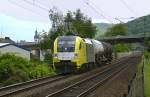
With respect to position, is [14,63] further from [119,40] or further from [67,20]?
[119,40]

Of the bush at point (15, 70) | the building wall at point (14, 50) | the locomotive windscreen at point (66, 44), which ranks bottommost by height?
the bush at point (15, 70)

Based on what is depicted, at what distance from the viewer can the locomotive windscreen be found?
120ft

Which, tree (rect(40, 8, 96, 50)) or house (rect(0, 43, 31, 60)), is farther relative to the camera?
tree (rect(40, 8, 96, 50))

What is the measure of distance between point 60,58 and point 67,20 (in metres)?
33.3

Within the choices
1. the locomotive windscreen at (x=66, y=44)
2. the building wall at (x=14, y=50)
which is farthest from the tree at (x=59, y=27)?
the locomotive windscreen at (x=66, y=44)

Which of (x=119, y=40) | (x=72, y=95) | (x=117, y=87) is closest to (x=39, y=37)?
(x=117, y=87)

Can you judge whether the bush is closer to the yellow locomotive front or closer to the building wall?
the yellow locomotive front

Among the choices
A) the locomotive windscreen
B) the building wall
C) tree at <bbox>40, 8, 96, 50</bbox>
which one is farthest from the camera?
tree at <bbox>40, 8, 96, 50</bbox>

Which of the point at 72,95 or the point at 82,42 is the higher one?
the point at 82,42

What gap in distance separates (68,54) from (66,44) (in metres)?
0.84

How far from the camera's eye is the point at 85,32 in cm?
7712

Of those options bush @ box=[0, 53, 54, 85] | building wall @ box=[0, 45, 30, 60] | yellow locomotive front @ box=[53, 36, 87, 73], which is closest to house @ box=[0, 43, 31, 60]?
building wall @ box=[0, 45, 30, 60]

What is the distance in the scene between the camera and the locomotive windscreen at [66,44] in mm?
36719

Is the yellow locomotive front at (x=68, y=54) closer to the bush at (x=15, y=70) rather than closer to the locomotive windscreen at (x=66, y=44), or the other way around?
the locomotive windscreen at (x=66, y=44)
